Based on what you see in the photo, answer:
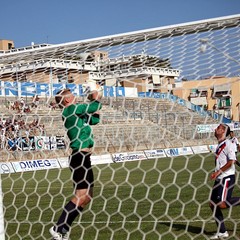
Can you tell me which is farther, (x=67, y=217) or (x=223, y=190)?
(x=223, y=190)

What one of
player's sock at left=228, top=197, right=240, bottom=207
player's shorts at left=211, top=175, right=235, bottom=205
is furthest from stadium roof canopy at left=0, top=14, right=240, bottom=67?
player's sock at left=228, top=197, right=240, bottom=207

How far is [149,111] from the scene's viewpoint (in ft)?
67.8

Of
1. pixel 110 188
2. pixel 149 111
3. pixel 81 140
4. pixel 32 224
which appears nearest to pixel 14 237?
pixel 32 224

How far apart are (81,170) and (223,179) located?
2073mm

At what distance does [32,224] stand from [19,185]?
8142 mm

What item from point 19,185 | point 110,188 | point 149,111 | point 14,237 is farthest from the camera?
point 149,111

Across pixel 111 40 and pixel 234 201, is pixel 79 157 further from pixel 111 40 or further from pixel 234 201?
pixel 234 201

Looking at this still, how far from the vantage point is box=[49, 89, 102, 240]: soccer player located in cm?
576

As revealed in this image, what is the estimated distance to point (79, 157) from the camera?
19.0 ft

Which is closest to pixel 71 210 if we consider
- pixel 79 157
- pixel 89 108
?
pixel 79 157

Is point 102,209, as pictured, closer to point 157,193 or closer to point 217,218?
point 157,193

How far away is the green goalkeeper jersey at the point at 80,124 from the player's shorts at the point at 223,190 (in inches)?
72.0

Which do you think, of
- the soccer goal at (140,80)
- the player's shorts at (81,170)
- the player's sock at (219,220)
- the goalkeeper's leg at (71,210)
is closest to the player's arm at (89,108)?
the soccer goal at (140,80)

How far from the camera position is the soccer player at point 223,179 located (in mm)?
6742
